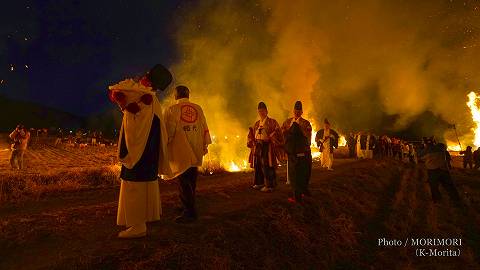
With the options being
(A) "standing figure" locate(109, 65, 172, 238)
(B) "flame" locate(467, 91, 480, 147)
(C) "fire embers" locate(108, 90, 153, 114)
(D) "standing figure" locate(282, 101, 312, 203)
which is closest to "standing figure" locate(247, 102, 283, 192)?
(D) "standing figure" locate(282, 101, 312, 203)

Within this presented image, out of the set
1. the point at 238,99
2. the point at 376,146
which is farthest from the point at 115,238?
the point at 238,99

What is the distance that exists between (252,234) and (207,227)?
0.81m

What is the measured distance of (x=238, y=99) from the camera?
39.7 m

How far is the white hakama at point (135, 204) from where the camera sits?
4488mm

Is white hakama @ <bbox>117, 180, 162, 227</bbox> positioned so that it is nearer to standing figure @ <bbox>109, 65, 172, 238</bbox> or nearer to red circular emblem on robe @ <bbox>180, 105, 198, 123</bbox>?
standing figure @ <bbox>109, 65, 172, 238</bbox>

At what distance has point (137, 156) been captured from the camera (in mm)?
4535

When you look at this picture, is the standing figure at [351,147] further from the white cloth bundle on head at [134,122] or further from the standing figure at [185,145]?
the white cloth bundle on head at [134,122]

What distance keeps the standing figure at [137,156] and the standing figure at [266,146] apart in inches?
169

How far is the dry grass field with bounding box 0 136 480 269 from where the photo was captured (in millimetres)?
4254

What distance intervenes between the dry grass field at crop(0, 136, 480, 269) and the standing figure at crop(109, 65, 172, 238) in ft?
1.08

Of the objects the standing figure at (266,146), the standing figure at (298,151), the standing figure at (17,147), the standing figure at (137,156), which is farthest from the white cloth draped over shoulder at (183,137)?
the standing figure at (17,147)

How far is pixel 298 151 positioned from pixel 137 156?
414 centimetres

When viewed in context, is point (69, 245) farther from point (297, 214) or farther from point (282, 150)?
point (282, 150)

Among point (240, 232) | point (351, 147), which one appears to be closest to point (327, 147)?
point (240, 232)
